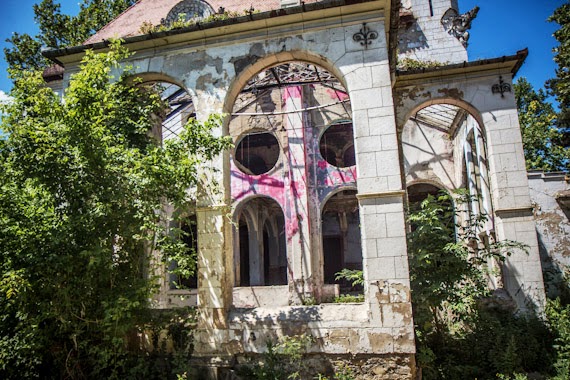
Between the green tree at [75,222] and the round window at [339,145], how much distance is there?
12223 millimetres

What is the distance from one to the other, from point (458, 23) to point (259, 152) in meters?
9.67

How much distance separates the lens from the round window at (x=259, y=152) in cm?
1862

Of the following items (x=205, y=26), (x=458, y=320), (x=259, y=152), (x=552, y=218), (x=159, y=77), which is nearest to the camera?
(x=205, y=26)

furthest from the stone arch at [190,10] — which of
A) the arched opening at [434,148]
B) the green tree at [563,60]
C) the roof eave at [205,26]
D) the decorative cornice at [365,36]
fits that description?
the green tree at [563,60]

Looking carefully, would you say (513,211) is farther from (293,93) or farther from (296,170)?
(293,93)

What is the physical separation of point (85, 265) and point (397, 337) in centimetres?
440

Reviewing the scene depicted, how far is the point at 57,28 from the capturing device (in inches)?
706

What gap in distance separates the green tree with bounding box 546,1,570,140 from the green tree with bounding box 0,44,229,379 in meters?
13.8

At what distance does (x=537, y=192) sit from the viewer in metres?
13.2

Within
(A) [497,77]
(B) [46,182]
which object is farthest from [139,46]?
(A) [497,77]

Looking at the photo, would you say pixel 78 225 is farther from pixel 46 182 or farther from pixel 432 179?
pixel 432 179

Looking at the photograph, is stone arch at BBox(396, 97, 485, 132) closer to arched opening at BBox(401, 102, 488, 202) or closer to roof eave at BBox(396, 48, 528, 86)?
roof eave at BBox(396, 48, 528, 86)

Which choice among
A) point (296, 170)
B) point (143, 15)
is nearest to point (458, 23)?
point (296, 170)

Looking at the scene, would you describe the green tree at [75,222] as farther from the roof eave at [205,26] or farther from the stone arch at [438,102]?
the stone arch at [438,102]
